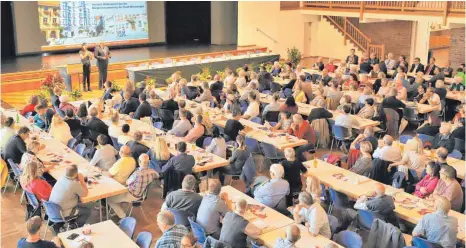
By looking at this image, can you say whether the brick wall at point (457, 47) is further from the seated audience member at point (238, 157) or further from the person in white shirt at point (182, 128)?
the seated audience member at point (238, 157)

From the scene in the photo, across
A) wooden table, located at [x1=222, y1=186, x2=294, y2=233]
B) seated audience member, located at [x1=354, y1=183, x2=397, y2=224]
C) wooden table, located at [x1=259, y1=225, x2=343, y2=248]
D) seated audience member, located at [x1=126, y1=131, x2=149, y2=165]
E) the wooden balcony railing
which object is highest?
the wooden balcony railing

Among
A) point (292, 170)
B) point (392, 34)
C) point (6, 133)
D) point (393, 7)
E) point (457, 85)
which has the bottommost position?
point (292, 170)

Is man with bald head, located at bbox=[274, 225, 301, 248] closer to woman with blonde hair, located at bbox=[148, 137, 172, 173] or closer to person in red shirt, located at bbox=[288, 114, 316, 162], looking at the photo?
woman with blonde hair, located at bbox=[148, 137, 172, 173]

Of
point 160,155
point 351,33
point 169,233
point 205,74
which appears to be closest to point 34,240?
point 169,233

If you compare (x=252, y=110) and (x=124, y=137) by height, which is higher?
(x=252, y=110)

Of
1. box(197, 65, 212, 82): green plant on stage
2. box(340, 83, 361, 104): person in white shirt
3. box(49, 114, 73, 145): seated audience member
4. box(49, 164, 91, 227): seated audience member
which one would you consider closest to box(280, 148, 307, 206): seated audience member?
box(49, 164, 91, 227): seated audience member

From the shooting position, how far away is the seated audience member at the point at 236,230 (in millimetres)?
5848

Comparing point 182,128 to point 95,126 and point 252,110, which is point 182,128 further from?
point 252,110

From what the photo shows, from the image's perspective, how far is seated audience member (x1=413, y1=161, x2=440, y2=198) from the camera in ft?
23.5

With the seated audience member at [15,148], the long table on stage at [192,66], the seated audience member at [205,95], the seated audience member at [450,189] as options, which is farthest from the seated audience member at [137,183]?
the long table on stage at [192,66]

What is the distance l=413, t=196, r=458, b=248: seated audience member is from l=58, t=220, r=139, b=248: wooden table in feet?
10.6

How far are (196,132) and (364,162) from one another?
124 inches

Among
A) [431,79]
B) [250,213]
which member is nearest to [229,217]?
[250,213]

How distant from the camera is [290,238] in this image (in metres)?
5.33
